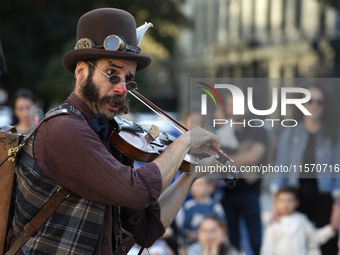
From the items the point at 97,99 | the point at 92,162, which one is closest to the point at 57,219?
the point at 92,162

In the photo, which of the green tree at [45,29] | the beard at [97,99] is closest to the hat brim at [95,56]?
the beard at [97,99]

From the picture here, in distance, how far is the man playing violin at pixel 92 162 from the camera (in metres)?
1.97

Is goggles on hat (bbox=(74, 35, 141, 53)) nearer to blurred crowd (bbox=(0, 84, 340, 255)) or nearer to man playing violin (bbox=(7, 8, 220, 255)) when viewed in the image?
man playing violin (bbox=(7, 8, 220, 255))

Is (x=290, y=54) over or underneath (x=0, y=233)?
underneath

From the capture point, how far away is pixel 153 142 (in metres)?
2.43

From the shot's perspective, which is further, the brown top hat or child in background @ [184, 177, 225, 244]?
child in background @ [184, 177, 225, 244]

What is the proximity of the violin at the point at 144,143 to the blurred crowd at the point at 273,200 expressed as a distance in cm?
215

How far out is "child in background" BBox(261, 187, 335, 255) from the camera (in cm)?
475

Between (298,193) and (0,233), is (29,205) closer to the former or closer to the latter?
(0,233)

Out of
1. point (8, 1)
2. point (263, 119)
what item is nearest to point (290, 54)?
point (8, 1)

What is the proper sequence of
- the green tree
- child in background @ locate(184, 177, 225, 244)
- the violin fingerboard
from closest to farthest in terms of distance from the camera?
the violin fingerboard < child in background @ locate(184, 177, 225, 244) < the green tree

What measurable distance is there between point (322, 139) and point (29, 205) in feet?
10.8

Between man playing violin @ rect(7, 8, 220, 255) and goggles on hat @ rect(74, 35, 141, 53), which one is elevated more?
goggles on hat @ rect(74, 35, 141, 53)

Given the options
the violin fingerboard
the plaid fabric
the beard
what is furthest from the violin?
the plaid fabric
